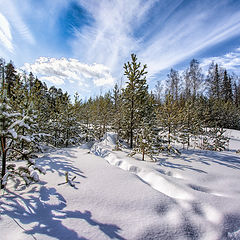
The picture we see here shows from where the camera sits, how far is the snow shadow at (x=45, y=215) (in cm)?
149

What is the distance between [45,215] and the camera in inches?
69.9

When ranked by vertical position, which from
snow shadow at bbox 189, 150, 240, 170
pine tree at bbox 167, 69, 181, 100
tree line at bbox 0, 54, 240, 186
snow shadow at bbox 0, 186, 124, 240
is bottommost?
snow shadow at bbox 0, 186, 124, 240

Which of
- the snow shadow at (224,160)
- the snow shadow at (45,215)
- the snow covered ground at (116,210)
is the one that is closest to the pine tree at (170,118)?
the snow shadow at (224,160)

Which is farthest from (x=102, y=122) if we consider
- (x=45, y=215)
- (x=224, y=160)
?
(x=45, y=215)

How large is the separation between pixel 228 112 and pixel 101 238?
26.6 m

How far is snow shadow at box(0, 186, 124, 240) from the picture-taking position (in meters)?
1.49

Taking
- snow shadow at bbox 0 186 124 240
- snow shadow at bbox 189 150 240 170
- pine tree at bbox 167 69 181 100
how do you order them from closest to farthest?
snow shadow at bbox 0 186 124 240, snow shadow at bbox 189 150 240 170, pine tree at bbox 167 69 181 100

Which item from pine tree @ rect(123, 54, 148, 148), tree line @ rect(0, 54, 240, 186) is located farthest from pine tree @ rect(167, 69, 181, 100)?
pine tree @ rect(123, 54, 148, 148)

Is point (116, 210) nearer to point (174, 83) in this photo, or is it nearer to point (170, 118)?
point (170, 118)

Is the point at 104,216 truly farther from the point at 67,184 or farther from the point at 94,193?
the point at 67,184

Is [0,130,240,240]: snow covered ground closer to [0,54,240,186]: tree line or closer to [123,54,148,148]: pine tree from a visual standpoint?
[0,54,240,186]: tree line

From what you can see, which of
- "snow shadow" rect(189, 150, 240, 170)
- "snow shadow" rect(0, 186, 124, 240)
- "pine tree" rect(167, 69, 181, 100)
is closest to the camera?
"snow shadow" rect(0, 186, 124, 240)

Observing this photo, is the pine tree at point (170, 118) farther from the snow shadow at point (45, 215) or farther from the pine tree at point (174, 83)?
the pine tree at point (174, 83)

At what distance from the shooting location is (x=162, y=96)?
32.6 meters
